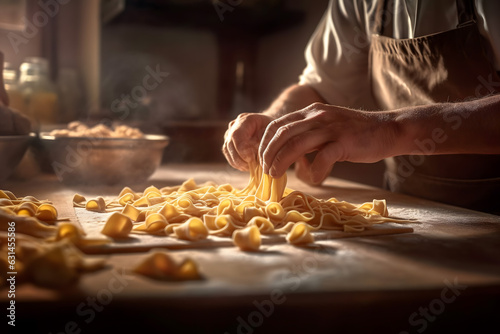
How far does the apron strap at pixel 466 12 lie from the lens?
65.1 inches

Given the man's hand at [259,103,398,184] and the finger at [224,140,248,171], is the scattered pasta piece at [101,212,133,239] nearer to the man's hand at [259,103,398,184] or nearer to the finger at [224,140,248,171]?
the man's hand at [259,103,398,184]

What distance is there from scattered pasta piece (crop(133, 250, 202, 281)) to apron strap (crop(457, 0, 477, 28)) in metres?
1.33

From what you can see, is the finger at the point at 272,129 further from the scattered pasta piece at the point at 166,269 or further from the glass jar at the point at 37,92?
the glass jar at the point at 37,92

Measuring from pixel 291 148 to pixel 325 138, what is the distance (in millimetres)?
100

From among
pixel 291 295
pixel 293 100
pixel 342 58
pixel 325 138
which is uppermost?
pixel 342 58

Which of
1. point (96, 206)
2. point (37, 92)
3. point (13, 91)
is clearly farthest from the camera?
point (37, 92)

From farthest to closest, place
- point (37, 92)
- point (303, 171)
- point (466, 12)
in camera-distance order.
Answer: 1. point (37, 92)
2. point (303, 171)
3. point (466, 12)

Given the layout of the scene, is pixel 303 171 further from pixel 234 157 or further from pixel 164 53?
pixel 164 53

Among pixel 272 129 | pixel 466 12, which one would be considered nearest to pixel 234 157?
pixel 272 129

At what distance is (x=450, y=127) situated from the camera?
4.35 ft

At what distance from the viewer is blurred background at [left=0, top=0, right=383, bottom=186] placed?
10.8 feet

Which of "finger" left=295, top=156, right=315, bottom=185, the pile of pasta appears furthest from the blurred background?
the pile of pasta

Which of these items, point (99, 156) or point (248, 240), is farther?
point (99, 156)

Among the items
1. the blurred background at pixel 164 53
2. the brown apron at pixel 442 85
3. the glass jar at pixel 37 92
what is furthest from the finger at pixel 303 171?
the glass jar at pixel 37 92
